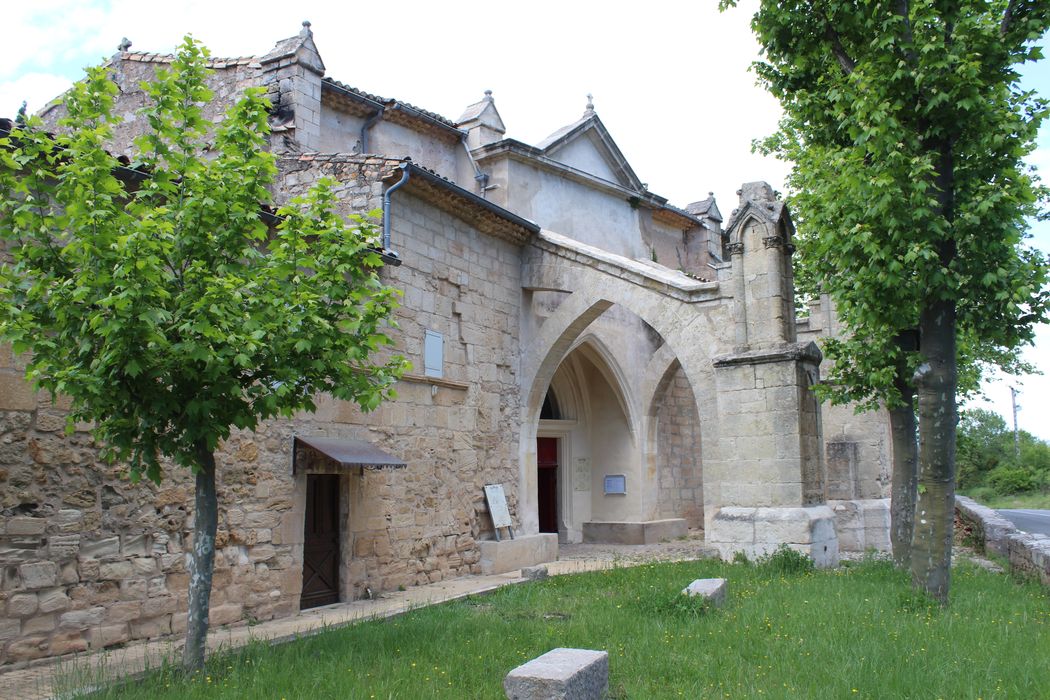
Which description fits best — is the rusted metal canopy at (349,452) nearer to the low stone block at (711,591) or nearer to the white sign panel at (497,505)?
the white sign panel at (497,505)

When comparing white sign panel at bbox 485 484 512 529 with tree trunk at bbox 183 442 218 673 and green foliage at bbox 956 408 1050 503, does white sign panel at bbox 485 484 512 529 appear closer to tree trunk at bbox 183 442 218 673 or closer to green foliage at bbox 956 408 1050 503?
tree trunk at bbox 183 442 218 673

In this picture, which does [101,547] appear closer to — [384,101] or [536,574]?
[536,574]

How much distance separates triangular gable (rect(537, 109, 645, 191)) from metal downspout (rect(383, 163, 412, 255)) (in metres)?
5.41

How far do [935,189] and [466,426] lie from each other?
21.5ft

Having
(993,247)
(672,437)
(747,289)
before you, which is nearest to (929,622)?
(993,247)

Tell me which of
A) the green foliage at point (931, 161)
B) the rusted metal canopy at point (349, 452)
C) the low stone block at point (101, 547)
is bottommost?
the low stone block at point (101, 547)

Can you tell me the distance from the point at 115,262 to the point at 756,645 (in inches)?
190

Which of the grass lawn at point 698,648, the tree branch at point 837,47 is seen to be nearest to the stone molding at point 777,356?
the grass lawn at point 698,648

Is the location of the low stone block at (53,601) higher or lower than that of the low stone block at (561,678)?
higher

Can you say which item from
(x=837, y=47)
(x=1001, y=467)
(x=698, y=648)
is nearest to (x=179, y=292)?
(x=698, y=648)

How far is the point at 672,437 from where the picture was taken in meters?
17.8

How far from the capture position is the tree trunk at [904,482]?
9.46m

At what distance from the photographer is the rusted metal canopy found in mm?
8555

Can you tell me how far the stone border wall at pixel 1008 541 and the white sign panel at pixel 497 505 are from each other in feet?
20.6
